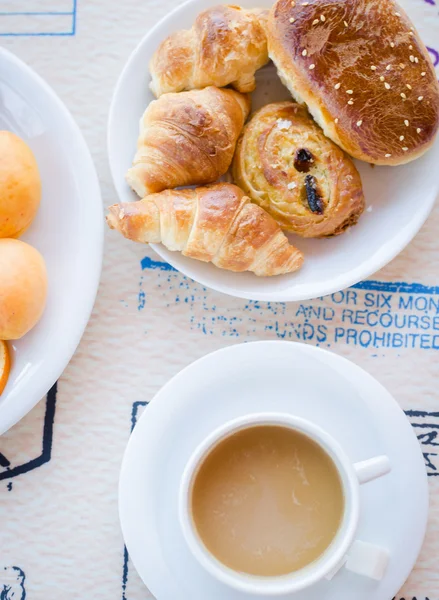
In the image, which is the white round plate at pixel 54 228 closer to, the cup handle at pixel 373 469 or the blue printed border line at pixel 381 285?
the blue printed border line at pixel 381 285

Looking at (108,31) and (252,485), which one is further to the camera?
(108,31)

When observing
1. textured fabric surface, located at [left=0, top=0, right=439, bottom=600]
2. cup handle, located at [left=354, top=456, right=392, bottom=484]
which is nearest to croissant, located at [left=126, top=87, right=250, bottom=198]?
textured fabric surface, located at [left=0, top=0, right=439, bottom=600]

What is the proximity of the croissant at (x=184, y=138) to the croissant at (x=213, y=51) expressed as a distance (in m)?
0.02

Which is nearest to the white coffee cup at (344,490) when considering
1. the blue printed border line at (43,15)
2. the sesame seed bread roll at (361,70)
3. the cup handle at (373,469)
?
the cup handle at (373,469)

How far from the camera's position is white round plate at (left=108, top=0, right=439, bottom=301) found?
1.13m

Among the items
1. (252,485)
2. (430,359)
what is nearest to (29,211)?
(252,485)

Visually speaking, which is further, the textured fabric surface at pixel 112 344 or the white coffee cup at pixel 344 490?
the textured fabric surface at pixel 112 344

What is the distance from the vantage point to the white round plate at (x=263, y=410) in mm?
1061

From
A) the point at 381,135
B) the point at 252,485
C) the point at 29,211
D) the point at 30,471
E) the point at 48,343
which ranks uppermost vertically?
the point at 381,135

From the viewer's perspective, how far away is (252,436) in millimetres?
1026

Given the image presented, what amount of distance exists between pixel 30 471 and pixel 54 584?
0.19m

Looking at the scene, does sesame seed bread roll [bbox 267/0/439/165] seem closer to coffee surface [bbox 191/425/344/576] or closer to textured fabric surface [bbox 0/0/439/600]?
textured fabric surface [bbox 0/0/439/600]

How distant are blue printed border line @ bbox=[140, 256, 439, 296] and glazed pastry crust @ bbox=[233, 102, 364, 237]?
14 cm

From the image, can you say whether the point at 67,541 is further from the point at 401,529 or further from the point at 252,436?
the point at 401,529
